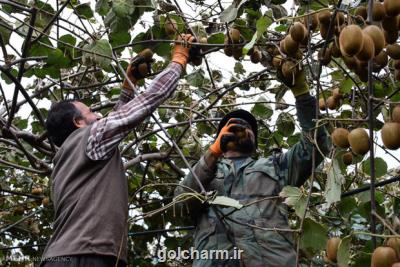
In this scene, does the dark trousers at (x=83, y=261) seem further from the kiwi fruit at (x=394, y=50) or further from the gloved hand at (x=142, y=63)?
the kiwi fruit at (x=394, y=50)

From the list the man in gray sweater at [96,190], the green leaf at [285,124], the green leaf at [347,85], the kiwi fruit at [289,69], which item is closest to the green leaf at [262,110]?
the green leaf at [285,124]

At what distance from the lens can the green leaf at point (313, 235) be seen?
4.86 ft

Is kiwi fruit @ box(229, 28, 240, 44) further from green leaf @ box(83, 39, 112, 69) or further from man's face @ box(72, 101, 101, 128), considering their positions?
man's face @ box(72, 101, 101, 128)

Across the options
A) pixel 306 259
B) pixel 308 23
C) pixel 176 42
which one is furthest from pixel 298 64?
pixel 306 259

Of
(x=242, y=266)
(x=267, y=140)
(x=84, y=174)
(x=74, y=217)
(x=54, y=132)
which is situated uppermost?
(x=267, y=140)

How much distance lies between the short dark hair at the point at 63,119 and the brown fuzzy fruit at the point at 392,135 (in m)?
1.02

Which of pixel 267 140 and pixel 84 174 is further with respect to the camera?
pixel 267 140

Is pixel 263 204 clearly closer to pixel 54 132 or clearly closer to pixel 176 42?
pixel 176 42

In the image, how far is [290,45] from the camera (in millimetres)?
1524

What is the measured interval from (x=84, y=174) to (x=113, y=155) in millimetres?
97

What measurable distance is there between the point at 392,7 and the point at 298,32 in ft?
1.07

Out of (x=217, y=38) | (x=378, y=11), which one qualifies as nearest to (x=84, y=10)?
(x=217, y=38)

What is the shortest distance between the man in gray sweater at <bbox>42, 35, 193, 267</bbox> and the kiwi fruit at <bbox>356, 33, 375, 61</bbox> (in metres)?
0.74

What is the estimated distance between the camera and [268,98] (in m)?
2.57
